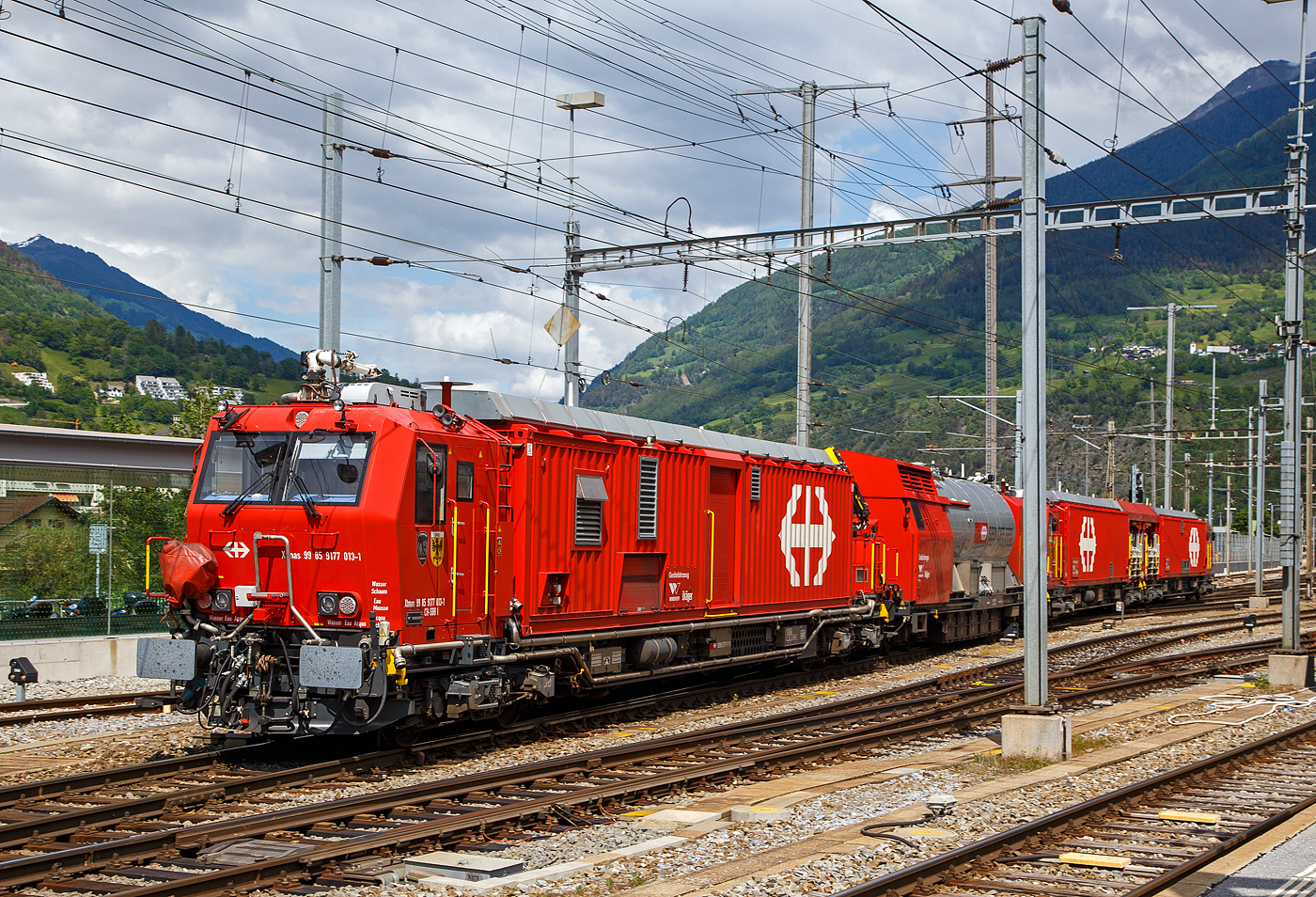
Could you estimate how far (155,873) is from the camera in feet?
26.3

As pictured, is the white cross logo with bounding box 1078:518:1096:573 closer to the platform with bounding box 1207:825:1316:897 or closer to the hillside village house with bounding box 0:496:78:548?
the platform with bounding box 1207:825:1316:897

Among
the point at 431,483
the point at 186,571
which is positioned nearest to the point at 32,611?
the point at 186,571

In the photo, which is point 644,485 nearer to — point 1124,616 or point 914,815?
point 914,815

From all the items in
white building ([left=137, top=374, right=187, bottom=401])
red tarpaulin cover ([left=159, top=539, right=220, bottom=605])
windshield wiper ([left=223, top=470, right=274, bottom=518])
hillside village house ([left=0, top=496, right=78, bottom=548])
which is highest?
white building ([left=137, top=374, right=187, bottom=401])

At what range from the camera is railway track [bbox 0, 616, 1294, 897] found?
26.3ft

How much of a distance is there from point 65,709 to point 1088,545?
29.2 meters

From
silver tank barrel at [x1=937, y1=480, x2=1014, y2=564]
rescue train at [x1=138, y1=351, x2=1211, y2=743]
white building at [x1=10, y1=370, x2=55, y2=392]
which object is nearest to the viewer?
rescue train at [x1=138, y1=351, x2=1211, y2=743]

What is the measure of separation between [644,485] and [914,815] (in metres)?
6.60

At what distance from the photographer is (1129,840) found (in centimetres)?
945

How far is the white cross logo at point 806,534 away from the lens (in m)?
19.5

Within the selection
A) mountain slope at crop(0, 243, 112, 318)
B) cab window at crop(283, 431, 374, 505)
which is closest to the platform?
cab window at crop(283, 431, 374, 505)

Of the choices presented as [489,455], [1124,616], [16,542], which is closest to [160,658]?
[489,455]

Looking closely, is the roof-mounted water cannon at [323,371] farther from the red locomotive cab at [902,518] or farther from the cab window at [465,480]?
the red locomotive cab at [902,518]

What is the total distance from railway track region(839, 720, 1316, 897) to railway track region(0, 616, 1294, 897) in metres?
3.18
